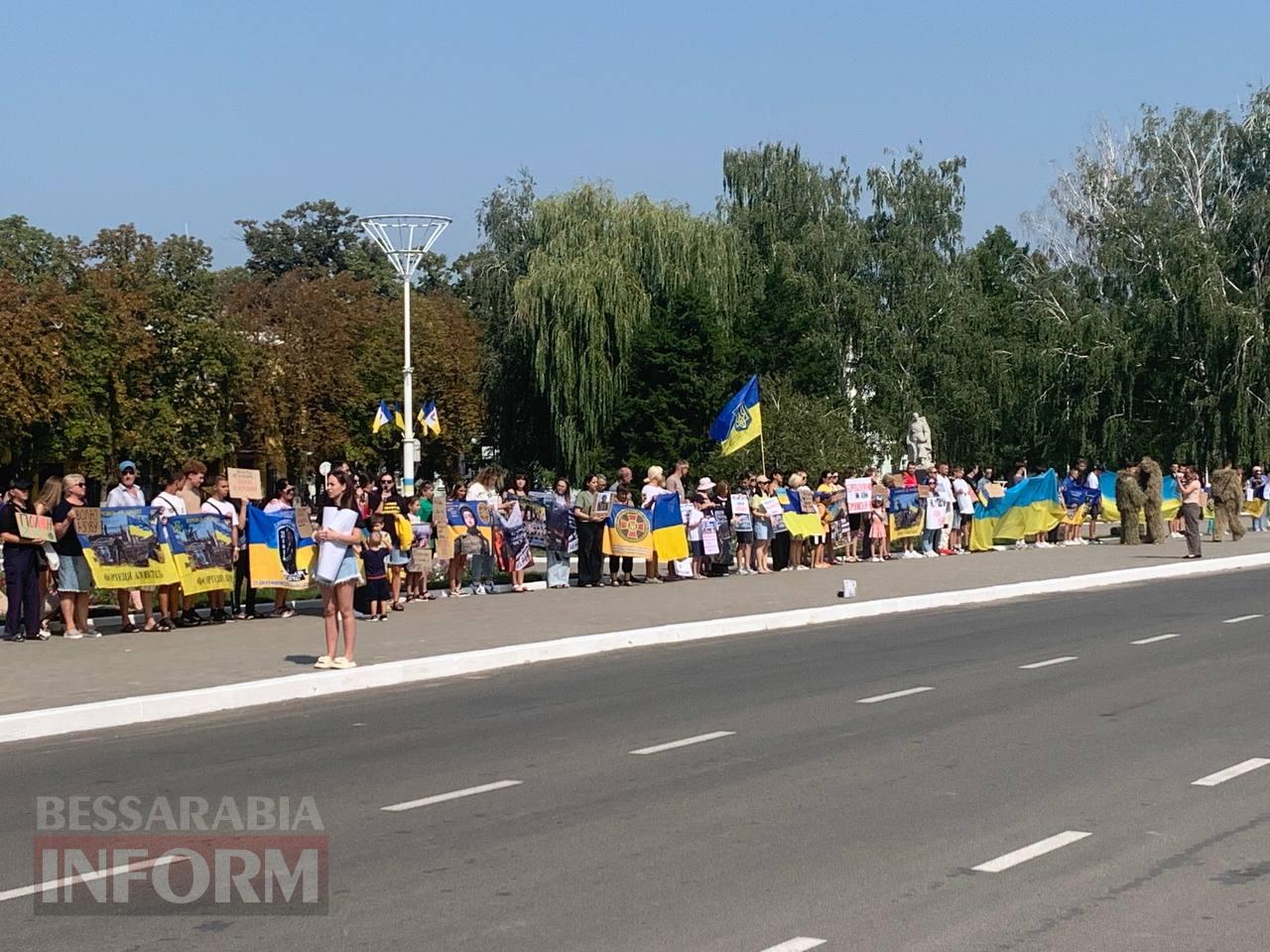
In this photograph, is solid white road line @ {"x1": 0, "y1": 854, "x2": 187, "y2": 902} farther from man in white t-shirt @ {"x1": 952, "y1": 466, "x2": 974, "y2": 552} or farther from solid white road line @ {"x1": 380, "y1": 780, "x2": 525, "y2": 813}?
man in white t-shirt @ {"x1": 952, "y1": 466, "x2": 974, "y2": 552}

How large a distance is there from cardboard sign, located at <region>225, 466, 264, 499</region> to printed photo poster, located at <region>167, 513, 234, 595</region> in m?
0.58

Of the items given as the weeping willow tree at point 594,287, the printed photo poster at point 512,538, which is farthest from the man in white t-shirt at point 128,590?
the weeping willow tree at point 594,287

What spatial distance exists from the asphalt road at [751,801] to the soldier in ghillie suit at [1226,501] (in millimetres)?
22131

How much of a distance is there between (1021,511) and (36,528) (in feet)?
77.2

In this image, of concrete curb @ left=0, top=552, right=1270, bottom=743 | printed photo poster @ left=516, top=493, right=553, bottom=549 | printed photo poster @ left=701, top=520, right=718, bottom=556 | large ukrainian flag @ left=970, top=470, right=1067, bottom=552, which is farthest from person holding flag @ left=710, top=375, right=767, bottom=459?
concrete curb @ left=0, top=552, right=1270, bottom=743

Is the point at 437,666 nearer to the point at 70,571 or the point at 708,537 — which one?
the point at 70,571

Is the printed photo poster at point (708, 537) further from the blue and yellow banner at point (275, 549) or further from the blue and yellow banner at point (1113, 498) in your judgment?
the blue and yellow banner at point (1113, 498)

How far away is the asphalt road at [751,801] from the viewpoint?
664 centimetres

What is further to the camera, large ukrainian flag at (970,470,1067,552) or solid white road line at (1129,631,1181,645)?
large ukrainian flag at (970,470,1067,552)

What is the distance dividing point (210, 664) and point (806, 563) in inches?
640

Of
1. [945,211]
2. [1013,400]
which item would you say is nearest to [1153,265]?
[1013,400]

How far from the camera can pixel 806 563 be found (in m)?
30.0

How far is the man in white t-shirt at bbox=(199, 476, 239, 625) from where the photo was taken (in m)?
19.4

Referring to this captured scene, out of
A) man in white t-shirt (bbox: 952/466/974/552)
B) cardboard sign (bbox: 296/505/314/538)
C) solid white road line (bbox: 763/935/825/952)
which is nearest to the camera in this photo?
solid white road line (bbox: 763/935/825/952)
